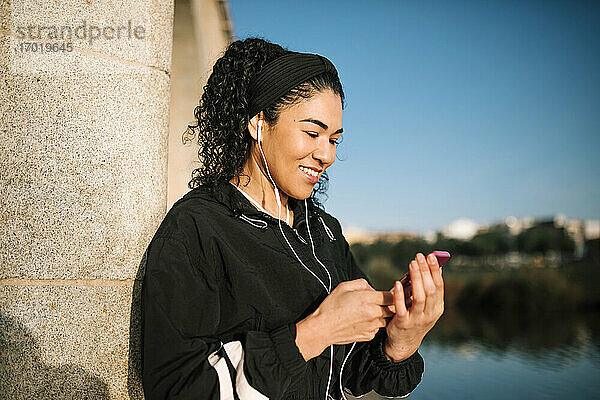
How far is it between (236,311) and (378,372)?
59 centimetres

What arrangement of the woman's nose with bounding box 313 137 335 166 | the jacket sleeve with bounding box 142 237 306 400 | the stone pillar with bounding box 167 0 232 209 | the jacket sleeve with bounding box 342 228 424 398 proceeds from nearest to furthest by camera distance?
the jacket sleeve with bounding box 142 237 306 400 → the woman's nose with bounding box 313 137 335 166 → the jacket sleeve with bounding box 342 228 424 398 → the stone pillar with bounding box 167 0 232 209

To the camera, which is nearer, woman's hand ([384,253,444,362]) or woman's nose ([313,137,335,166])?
woman's hand ([384,253,444,362])

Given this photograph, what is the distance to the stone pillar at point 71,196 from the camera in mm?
→ 1751

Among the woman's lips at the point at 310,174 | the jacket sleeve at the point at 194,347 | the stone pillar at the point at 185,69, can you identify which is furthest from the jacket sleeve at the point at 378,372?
the stone pillar at the point at 185,69

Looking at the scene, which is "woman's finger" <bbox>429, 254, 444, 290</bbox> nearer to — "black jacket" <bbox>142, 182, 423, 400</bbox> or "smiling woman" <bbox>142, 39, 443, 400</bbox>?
"smiling woman" <bbox>142, 39, 443, 400</bbox>

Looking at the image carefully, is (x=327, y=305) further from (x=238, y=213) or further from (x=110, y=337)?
(x=110, y=337)

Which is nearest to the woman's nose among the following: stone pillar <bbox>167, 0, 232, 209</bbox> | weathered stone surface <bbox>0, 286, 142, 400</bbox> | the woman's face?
the woman's face

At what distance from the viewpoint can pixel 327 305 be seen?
5.32 feet

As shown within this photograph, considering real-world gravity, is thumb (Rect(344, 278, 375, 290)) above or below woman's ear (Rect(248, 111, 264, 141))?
below

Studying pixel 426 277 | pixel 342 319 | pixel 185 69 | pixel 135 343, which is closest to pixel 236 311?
pixel 342 319

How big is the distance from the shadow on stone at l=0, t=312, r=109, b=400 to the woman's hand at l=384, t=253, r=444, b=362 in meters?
1.03

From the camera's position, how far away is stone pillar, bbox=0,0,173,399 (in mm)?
1751

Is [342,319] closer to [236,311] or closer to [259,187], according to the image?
[236,311]

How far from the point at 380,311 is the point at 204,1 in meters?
5.52
